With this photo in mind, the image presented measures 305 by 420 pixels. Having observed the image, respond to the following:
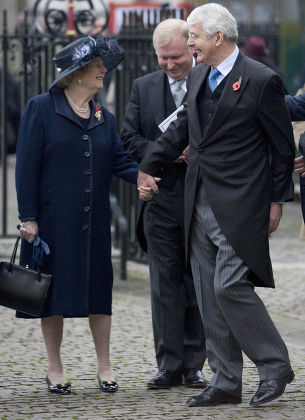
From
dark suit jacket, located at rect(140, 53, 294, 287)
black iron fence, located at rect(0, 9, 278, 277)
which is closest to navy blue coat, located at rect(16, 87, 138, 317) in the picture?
dark suit jacket, located at rect(140, 53, 294, 287)

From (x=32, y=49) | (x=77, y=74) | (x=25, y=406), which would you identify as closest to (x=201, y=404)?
(x=25, y=406)

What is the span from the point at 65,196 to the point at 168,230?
1.85 feet

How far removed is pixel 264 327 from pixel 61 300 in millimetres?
1073

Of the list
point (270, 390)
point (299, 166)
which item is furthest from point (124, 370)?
point (299, 166)

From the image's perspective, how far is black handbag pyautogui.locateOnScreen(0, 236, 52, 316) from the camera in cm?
604

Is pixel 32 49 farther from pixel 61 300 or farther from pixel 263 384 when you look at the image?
pixel 263 384

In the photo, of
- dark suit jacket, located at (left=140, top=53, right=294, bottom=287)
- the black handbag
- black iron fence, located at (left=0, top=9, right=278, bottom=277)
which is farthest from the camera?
black iron fence, located at (left=0, top=9, right=278, bottom=277)

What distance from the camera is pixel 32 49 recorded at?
11.5 m

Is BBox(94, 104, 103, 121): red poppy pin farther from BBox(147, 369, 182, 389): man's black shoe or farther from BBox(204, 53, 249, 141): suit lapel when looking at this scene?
BBox(147, 369, 182, 389): man's black shoe

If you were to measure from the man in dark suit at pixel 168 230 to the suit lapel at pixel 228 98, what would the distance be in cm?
55

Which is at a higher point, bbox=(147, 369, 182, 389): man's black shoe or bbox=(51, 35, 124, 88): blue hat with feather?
bbox=(51, 35, 124, 88): blue hat with feather

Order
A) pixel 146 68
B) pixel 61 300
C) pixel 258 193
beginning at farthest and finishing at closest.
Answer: pixel 146 68, pixel 61 300, pixel 258 193

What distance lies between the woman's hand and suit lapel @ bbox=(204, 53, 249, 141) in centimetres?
100

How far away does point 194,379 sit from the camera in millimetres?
6371
